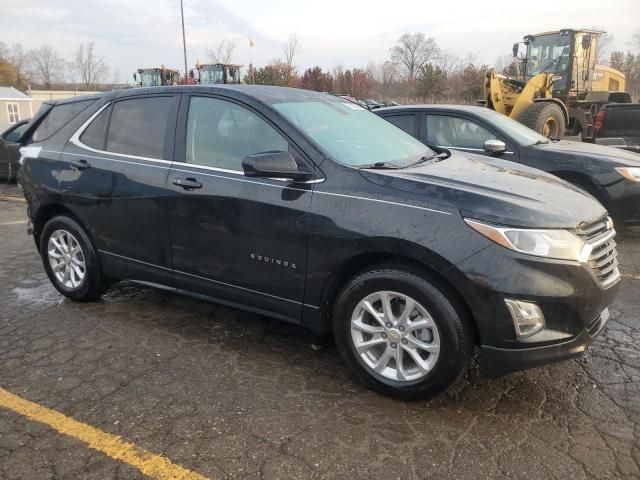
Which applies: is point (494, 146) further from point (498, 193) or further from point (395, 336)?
point (395, 336)

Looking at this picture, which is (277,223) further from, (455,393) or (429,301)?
(455,393)

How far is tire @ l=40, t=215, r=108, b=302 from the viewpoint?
4246mm

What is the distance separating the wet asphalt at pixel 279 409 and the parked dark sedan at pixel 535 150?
2316 mm

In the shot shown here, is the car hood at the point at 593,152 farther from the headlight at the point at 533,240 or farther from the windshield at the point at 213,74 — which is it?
the windshield at the point at 213,74

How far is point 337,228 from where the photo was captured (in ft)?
9.66

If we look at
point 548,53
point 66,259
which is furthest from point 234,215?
point 548,53

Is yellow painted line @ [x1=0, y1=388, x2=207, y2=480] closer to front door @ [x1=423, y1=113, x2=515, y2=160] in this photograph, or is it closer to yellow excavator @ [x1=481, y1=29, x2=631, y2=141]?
front door @ [x1=423, y1=113, x2=515, y2=160]

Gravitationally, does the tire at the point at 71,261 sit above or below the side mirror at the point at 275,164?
below

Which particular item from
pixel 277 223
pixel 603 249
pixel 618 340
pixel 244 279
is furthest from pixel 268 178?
pixel 618 340

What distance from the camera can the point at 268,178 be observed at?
10.6ft

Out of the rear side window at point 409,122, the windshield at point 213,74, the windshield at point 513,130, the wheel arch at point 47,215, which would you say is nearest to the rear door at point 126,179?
the wheel arch at point 47,215

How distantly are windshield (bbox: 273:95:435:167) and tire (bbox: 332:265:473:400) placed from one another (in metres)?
0.78

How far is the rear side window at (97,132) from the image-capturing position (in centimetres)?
414

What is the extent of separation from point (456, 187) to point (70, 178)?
3074 mm
